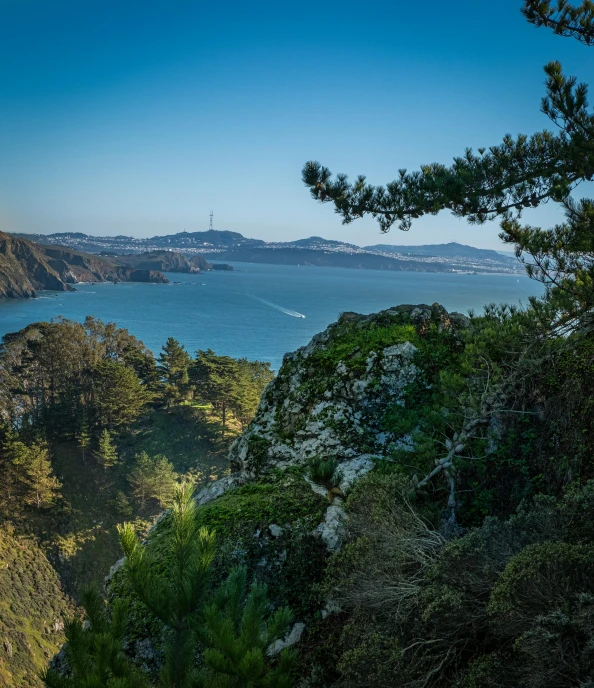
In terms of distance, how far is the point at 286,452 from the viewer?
6.83 metres

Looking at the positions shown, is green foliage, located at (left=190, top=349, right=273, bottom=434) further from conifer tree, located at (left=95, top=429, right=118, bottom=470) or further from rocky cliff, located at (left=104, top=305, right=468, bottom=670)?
rocky cliff, located at (left=104, top=305, right=468, bottom=670)

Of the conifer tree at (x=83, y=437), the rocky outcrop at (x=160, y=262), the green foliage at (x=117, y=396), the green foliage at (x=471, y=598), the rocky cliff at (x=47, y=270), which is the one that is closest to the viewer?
the green foliage at (x=471, y=598)

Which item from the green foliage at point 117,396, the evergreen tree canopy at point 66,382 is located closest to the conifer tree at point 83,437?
the evergreen tree canopy at point 66,382

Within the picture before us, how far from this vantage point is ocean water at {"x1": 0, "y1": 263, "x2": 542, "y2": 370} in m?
61.8

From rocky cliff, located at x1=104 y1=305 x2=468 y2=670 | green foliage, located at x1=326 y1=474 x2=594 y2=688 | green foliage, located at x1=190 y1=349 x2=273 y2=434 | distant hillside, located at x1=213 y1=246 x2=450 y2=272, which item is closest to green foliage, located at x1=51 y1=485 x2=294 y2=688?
green foliage, located at x1=326 y1=474 x2=594 y2=688

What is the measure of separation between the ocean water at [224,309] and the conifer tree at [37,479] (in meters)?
27.8

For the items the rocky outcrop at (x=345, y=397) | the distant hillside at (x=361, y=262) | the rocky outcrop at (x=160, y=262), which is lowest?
the rocky outcrop at (x=345, y=397)

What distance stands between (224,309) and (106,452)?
58.0 meters

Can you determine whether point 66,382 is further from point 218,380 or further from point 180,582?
point 180,582

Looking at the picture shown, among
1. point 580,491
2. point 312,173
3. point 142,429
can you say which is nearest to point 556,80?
point 312,173

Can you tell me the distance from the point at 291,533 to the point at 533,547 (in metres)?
2.72

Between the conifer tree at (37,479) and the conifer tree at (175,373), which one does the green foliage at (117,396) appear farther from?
the conifer tree at (37,479)

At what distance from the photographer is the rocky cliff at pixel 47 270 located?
92625mm

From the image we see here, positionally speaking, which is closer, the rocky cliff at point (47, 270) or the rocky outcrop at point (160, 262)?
the rocky cliff at point (47, 270)
